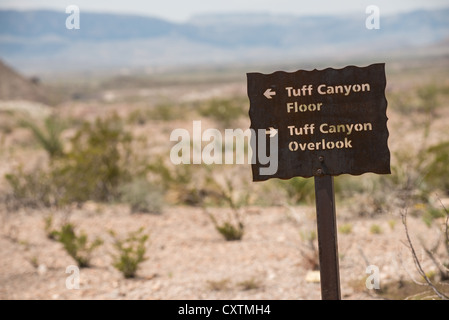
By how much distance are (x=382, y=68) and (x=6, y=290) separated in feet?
13.3

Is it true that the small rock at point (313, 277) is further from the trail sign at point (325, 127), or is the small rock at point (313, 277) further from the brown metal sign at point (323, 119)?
the brown metal sign at point (323, 119)

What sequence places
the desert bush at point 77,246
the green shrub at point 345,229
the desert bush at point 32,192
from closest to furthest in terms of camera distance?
1. the desert bush at point 77,246
2. the green shrub at point 345,229
3. the desert bush at point 32,192

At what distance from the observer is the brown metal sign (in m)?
3.96

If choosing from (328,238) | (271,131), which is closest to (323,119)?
(271,131)

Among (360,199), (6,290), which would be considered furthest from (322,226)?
(360,199)

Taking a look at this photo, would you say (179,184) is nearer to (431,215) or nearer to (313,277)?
(431,215)

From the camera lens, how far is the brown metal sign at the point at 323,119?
13.0 feet

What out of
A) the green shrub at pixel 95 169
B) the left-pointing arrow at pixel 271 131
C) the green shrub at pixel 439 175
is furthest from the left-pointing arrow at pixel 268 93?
the green shrub at pixel 95 169

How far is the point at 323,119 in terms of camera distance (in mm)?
4020

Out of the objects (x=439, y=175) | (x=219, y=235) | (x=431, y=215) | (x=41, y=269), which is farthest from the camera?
(x=439, y=175)

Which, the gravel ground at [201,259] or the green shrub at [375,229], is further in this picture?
the green shrub at [375,229]

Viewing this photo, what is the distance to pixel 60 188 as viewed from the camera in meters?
8.76

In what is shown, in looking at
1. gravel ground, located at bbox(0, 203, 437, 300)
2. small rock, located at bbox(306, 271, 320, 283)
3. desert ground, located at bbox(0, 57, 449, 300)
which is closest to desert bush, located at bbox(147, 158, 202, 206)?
desert ground, located at bbox(0, 57, 449, 300)

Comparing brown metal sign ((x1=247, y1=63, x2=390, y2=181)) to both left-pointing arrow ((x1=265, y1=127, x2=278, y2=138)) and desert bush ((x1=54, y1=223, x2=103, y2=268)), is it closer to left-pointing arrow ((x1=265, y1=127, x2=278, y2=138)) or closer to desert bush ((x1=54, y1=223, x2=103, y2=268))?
left-pointing arrow ((x1=265, y1=127, x2=278, y2=138))
